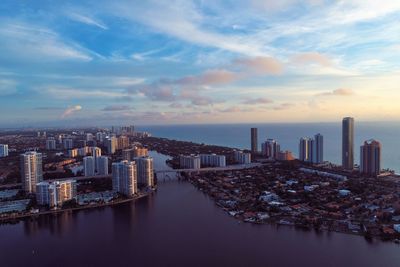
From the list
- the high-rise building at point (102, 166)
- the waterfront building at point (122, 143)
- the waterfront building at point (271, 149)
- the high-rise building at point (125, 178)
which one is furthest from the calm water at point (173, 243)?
the waterfront building at point (122, 143)

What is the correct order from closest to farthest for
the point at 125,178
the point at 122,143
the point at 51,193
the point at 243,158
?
the point at 51,193 < the point at 125,178 < the point at 243,158 < the point at 122,143

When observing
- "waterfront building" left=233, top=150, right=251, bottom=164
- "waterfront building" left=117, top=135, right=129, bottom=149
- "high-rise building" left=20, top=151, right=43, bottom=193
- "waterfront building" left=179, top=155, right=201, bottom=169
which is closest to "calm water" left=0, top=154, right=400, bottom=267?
"high-rise building" left=20, top=151, right=43, bottom=193

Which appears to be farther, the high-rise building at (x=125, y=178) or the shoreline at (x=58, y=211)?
A: the high-rise building at (x=125, y=178)

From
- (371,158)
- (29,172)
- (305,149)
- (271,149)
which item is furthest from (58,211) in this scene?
(271,149)

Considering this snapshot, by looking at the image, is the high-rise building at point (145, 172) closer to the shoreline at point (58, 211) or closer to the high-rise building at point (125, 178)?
the high-rise building at point (125, 178)

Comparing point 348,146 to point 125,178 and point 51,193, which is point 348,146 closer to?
point 125,178

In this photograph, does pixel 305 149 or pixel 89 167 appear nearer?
pixel 89 167

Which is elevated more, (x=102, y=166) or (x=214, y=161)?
Result: (x=102, y=166)
